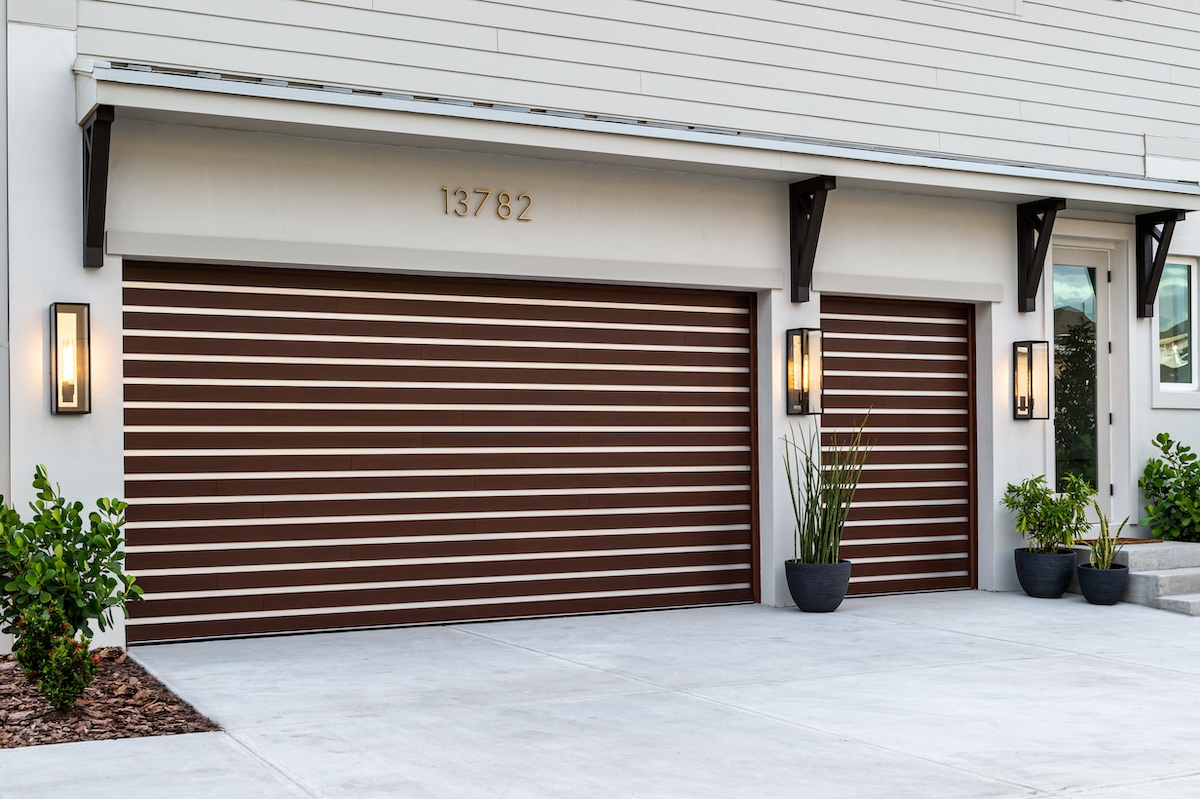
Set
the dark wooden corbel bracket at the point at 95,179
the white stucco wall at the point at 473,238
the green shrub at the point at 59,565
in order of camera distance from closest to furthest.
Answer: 1. the green shrub at the point at 59,565
2. the dark wooden corbel bracket at the point at 95,179
3. the white stucco wall at the point at 473,238

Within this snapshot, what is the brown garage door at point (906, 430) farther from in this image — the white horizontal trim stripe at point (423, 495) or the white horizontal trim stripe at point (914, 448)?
the white horizontal trim stripe at point (423, 495)

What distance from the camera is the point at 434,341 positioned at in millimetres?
7785

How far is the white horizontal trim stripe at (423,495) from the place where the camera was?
23.4ft

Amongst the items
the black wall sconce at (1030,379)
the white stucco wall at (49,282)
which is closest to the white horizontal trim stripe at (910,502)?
the black wall sconce at (1030,379)

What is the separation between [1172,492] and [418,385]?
5906 mm

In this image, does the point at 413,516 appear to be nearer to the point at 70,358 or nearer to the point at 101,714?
the point at 70,358

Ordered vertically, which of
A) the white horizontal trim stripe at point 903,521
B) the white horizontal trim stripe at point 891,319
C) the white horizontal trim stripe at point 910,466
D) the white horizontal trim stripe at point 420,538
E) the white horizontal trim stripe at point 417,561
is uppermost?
the white horizontal trim stripe at point 891,319

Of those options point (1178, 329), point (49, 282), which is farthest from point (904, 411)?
point (49, 282)

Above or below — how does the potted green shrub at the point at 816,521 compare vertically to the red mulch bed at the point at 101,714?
above

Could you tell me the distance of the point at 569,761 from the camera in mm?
4551

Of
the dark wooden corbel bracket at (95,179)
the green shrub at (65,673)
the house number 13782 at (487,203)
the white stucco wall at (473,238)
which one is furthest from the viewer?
the house number 13782 at (487,203)

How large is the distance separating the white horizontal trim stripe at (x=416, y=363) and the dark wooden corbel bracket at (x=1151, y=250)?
3.43 m

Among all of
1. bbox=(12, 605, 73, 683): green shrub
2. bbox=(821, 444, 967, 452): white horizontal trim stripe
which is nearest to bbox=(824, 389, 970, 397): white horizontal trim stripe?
bbox=(821, 444, 967, 452): white horizontal trim stripe

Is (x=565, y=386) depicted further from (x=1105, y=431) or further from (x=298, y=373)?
(x=1105, y=431)
